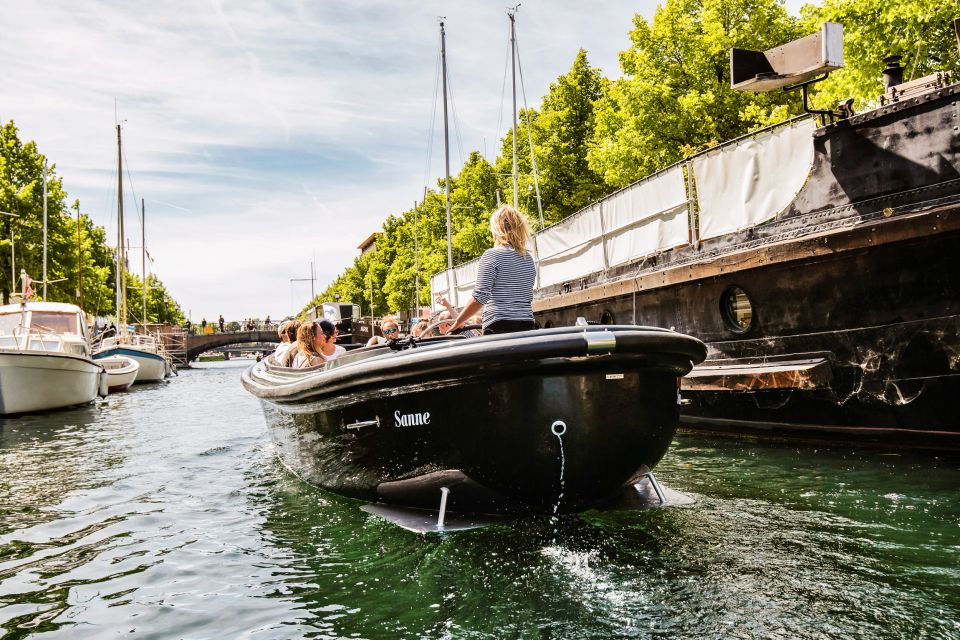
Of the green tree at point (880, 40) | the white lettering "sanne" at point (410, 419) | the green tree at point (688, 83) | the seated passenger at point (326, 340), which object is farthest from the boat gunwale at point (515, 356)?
the green tree at point (688, 83)

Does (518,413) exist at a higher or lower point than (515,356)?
lower

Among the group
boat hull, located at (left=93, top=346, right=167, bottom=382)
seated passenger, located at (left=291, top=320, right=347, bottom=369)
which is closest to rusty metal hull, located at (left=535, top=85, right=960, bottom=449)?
seated passenger, located at (left=291, top=320, right=347, bottom=369)

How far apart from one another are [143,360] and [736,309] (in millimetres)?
30767

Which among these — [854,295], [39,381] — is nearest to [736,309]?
[854,295]

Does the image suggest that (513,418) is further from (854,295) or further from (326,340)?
(854,295)

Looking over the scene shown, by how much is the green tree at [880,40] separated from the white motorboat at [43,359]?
18413 millimetres

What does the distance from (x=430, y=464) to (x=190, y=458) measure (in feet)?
19.8

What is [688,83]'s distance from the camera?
22281 millimetres

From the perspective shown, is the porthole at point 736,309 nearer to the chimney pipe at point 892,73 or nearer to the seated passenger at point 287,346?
the chimney pipe at point 892,73

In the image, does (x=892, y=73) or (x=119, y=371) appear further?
(x=119, y=371)

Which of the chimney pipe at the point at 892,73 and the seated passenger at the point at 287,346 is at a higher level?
the chimney pipe at the point at 892,73

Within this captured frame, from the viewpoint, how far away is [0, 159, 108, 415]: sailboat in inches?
661

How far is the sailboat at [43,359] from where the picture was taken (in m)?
16.8

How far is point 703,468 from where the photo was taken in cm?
712
